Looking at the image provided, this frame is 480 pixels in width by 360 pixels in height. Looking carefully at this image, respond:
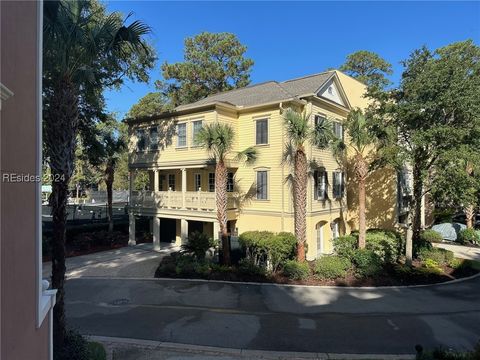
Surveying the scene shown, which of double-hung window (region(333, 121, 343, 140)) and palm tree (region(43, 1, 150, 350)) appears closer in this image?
palm tree (region(43, 1, 150, 350))

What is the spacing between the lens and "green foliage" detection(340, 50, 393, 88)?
40219 millimetres

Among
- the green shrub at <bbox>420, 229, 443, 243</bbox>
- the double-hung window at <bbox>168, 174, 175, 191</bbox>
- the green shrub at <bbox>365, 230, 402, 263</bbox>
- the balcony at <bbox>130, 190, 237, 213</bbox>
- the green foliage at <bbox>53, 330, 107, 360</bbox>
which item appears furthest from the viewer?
the double-hung window at <bbox>168, 174, 175, 191</bbox>

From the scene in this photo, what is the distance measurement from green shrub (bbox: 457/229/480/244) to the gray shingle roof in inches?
630

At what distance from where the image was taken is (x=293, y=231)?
1739 cm

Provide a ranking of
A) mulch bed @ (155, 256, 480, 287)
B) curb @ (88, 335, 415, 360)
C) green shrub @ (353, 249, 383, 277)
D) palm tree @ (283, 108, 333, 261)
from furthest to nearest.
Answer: palm tree @ (283, 108, 333, 261) < green shrub @ (353, 249, 383, 277) < mulch bed @ (155, 256, 480, 287) < curb @ (88, 335, 415, 360)

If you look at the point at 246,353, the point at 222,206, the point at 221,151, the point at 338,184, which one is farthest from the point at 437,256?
the point at 246,353

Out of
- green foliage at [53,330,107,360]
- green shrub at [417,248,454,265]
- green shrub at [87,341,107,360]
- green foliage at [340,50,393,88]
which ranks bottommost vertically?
green shrub at [417,248,454,265]

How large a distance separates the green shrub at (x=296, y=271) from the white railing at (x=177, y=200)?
5.38 metres

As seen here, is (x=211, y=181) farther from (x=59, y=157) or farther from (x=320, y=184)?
(x=59, y=157)

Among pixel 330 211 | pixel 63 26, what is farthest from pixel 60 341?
pixel 330 211

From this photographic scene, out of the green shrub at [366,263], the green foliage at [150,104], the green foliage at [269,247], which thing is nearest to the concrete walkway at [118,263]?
the green foliage at [269,247]

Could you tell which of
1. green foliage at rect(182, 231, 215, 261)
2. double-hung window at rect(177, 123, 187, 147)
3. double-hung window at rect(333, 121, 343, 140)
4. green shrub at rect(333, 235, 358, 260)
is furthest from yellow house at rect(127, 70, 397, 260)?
green foliage at rect(182, 231, 215, 261)

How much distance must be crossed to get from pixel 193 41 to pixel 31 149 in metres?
37.0

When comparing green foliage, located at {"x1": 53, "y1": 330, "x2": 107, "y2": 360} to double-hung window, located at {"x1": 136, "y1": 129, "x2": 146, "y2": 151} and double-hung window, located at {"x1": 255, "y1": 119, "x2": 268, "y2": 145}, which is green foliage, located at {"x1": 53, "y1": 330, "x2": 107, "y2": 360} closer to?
double-hung window, located at {"x1": 255, "y1": 119, "x2": 268, "y2": 145}
